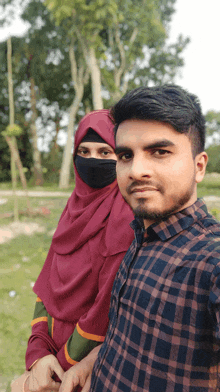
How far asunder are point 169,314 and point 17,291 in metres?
3.25

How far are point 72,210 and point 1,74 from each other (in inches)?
679

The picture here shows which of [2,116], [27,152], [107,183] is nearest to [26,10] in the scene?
[2,116]

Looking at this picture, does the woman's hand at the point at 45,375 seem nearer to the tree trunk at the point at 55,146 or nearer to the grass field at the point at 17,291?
the grass field at the point at 17,291

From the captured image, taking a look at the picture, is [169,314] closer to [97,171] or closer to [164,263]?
[164,263]

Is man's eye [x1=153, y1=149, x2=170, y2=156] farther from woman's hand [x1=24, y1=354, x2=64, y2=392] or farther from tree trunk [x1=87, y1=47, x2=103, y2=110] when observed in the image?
tree trunk [x1=87, y1=47, x2=103, y2=110]

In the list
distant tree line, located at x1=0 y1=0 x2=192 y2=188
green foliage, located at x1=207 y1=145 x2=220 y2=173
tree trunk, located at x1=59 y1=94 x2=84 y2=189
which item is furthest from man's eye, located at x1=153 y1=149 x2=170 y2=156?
green foliage, located at x1=207 y1=145 x2=220 y2=173

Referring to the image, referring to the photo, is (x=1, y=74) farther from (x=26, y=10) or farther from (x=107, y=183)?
(x=107, y=183)

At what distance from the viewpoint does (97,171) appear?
1.49 meters

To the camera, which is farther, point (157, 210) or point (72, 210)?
point (72, 210)

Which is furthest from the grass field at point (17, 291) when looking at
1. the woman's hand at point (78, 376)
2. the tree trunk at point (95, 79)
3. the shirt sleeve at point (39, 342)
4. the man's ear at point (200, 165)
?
the tree trunk at point (95, 79)

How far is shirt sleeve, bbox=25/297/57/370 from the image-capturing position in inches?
51.8

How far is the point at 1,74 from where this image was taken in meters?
16.3

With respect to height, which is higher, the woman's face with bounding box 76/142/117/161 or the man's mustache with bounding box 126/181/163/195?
the woman's face with bounding box 76/142/117/161

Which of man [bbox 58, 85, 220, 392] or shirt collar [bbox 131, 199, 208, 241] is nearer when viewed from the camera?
man [bbox 58, 85, 220, 392]
